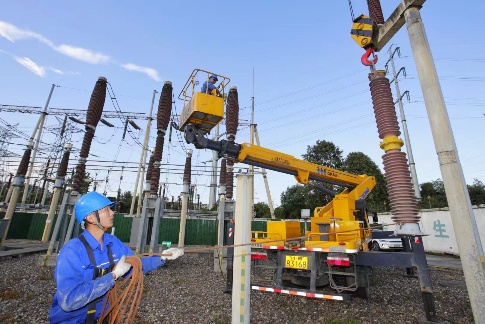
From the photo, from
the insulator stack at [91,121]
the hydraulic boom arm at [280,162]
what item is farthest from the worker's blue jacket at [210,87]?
the insulator stack at [91,121]

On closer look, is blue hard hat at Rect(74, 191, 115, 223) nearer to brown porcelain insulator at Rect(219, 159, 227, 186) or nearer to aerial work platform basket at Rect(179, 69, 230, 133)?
aerial work platform basket at Rect(179, 69, 230, 133)

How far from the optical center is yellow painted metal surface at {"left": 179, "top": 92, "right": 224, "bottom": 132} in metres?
7.29

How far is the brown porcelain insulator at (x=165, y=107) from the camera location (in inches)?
552

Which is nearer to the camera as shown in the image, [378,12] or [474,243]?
[474,243]

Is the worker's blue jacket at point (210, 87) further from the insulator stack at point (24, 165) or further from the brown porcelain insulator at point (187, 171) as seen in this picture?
the insulator stack at point (24, 165)

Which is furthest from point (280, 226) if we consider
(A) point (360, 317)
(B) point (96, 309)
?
(B) point (96, 309)

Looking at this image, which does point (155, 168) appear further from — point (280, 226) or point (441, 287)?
point (441, 287)

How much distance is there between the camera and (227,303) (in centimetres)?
689

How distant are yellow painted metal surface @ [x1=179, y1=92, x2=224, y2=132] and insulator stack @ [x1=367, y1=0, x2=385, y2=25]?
4299mm

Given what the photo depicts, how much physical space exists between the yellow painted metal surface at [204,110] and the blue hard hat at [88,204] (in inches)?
190

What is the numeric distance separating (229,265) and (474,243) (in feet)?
19.6

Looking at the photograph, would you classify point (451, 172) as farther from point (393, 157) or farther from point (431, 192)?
point (431, 192)

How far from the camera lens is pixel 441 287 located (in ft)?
29.6

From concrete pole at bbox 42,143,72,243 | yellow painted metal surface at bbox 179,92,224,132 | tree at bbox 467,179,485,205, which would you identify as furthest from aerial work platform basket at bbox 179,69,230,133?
tree at bbox 467,179,485,205
